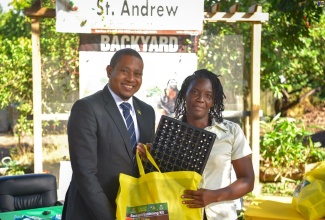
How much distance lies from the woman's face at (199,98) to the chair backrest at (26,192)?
2.69m

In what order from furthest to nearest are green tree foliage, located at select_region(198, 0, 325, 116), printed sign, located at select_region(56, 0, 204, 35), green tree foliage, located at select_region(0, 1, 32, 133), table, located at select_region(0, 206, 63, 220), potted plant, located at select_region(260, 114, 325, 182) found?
potted plant, located at select_region(260, 114, 325, 182) < green tree foliage, located at select_region(0, 1, 32, 133) < green tree foliage, located at select_region(198, 0, 325, 116) < printed sign, located at select_region(56, 0, 204, 35) < table, located at select_region(0, 206, 63, 220)

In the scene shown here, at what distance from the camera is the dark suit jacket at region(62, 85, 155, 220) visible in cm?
259

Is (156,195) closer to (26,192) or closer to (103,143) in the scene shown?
(103,143)

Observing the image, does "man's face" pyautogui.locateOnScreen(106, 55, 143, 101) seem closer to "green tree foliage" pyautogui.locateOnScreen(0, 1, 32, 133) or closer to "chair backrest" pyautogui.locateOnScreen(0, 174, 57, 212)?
"chair backrest" pyautogui.locateOnScreen(0, 174, 57, 212)

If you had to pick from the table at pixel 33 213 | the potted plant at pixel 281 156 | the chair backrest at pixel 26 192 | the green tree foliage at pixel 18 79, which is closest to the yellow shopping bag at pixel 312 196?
the table at pixel 33 213

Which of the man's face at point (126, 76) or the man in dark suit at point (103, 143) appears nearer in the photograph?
the man in dark suit at point (103, 143)

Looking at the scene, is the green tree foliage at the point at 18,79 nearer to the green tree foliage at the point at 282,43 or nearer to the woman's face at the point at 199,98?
the green tree foliage at the point at 282,43

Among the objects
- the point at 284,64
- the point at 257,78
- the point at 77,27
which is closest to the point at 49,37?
the point at 77,27

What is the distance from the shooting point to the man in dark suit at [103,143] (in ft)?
8.51

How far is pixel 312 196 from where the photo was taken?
343cm

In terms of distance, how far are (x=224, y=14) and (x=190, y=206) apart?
192 inches

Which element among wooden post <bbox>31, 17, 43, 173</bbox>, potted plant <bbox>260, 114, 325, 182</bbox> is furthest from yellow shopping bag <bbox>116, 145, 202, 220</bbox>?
potted plant <bbox>260, 114, 325, 182</bbox>

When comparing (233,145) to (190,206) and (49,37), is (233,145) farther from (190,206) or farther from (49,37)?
(49,37)

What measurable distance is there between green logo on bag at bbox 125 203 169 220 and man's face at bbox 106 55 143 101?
21.7 inches
